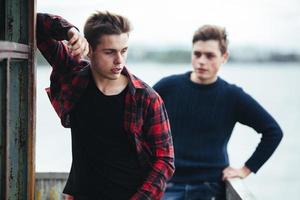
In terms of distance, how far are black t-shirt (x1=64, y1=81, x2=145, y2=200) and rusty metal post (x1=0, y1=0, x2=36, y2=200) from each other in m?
0.20

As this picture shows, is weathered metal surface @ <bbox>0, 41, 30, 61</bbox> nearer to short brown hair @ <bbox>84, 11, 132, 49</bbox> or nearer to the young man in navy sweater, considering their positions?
short brown hair @ <bbox>84, 11, 132, 49</bbox>

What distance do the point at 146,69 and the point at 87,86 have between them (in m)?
61.3

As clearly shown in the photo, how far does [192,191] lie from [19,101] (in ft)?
5.66

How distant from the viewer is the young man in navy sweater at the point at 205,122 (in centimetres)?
388

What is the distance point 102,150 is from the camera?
2.52m

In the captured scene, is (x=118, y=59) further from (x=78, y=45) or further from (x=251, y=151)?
(x=251, y=151)

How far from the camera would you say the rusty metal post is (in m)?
2.35

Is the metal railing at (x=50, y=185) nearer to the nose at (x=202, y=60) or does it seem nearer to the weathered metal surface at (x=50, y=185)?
the weathered metal surface at (x=50, y=185)

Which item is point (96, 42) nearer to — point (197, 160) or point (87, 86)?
point (87, 86)

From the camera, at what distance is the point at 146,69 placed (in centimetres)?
6375

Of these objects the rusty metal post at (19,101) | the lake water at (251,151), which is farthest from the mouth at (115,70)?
the lake water at (251,151)

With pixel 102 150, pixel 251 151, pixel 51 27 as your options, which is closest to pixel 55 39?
pixel 51 27

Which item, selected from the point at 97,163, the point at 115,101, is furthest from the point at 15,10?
the point at 97,163

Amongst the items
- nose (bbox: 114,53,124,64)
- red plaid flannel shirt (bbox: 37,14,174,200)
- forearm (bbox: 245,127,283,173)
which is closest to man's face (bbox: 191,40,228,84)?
forearm (bbox: 245,127,283,173)
